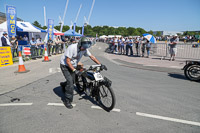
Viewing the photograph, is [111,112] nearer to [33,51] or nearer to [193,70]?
[193,70]

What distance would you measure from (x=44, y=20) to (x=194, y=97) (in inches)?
1907

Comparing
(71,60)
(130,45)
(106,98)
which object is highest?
(130,45)

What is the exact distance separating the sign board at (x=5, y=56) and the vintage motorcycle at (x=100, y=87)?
305 inches

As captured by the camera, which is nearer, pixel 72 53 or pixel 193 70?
pixel 72 53

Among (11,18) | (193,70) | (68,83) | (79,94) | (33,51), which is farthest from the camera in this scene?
(11,18)

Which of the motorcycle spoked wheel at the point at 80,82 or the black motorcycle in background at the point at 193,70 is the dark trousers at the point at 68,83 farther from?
the black motorcycle in background at the point at 193,70

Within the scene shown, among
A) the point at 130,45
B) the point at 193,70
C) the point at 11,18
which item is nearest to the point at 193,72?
the point at 193,70

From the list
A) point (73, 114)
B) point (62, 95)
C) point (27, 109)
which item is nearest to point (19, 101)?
point (27, 109)

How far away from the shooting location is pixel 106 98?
3.55 meters

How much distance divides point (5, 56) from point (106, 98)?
8.57 m

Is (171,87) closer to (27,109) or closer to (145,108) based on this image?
(145,108)

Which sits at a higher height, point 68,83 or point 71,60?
point 71,60

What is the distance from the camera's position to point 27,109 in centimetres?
356

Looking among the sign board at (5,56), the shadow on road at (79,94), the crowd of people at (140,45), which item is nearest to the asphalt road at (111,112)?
the shadow on road at (79,94)
